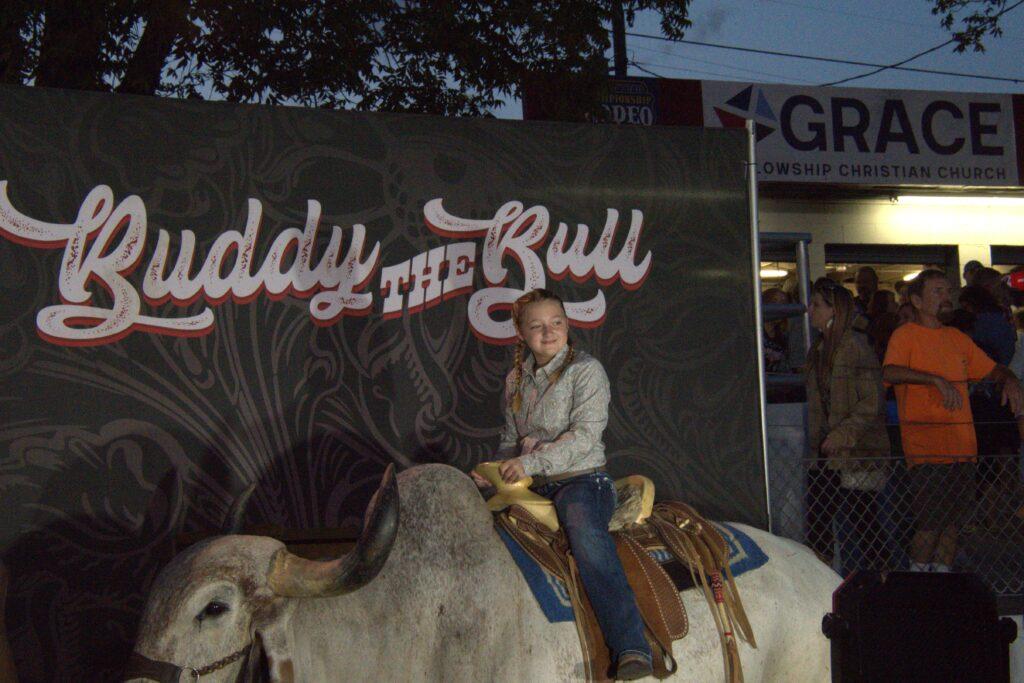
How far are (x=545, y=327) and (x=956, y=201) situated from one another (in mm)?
13943

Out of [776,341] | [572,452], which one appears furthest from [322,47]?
[572,452]

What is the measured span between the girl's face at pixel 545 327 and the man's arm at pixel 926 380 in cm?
338

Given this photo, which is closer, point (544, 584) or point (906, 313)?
point (544, 584)

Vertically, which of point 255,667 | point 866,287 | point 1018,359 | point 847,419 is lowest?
point 255,667

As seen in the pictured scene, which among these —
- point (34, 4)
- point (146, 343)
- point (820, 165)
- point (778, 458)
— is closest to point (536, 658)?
point (146, 343)

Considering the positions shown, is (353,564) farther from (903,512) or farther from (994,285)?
(994,285)

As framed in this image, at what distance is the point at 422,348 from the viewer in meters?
5.95

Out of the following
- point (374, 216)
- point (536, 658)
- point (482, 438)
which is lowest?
point (536, 658)

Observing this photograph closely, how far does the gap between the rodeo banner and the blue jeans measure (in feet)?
4.10

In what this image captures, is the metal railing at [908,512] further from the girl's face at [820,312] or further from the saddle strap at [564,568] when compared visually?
the saddle strap at [564,568]

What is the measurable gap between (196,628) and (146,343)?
2.45 meters

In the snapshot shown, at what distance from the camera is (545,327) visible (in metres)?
4.67

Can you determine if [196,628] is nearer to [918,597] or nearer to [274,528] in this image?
[274,528]

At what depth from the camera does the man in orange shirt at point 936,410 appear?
21.3ft
